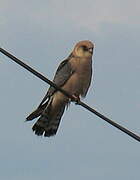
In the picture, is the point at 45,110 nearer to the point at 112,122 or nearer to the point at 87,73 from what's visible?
the point at 87,73

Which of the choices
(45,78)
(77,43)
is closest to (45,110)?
(77,43)

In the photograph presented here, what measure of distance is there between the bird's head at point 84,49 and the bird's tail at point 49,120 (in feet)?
3.13

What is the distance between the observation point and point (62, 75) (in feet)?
42.0

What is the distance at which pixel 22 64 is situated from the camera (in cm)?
741

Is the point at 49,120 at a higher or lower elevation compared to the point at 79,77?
lower

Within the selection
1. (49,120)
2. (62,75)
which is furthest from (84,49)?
(49,120)

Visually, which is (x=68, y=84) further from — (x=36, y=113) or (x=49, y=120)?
(x=36, y=113)

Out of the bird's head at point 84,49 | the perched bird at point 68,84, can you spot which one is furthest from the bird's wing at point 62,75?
the bird's head at point 84,49

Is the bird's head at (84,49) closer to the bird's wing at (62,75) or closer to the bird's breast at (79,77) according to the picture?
the bird's breast at (79,77)

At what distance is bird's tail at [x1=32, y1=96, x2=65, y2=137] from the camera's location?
1215cm

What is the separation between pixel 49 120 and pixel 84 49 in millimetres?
1349

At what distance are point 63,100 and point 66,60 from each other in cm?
74

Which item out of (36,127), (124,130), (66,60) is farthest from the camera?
(66,60)

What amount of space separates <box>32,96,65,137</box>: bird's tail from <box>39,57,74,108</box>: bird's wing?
121 mm
